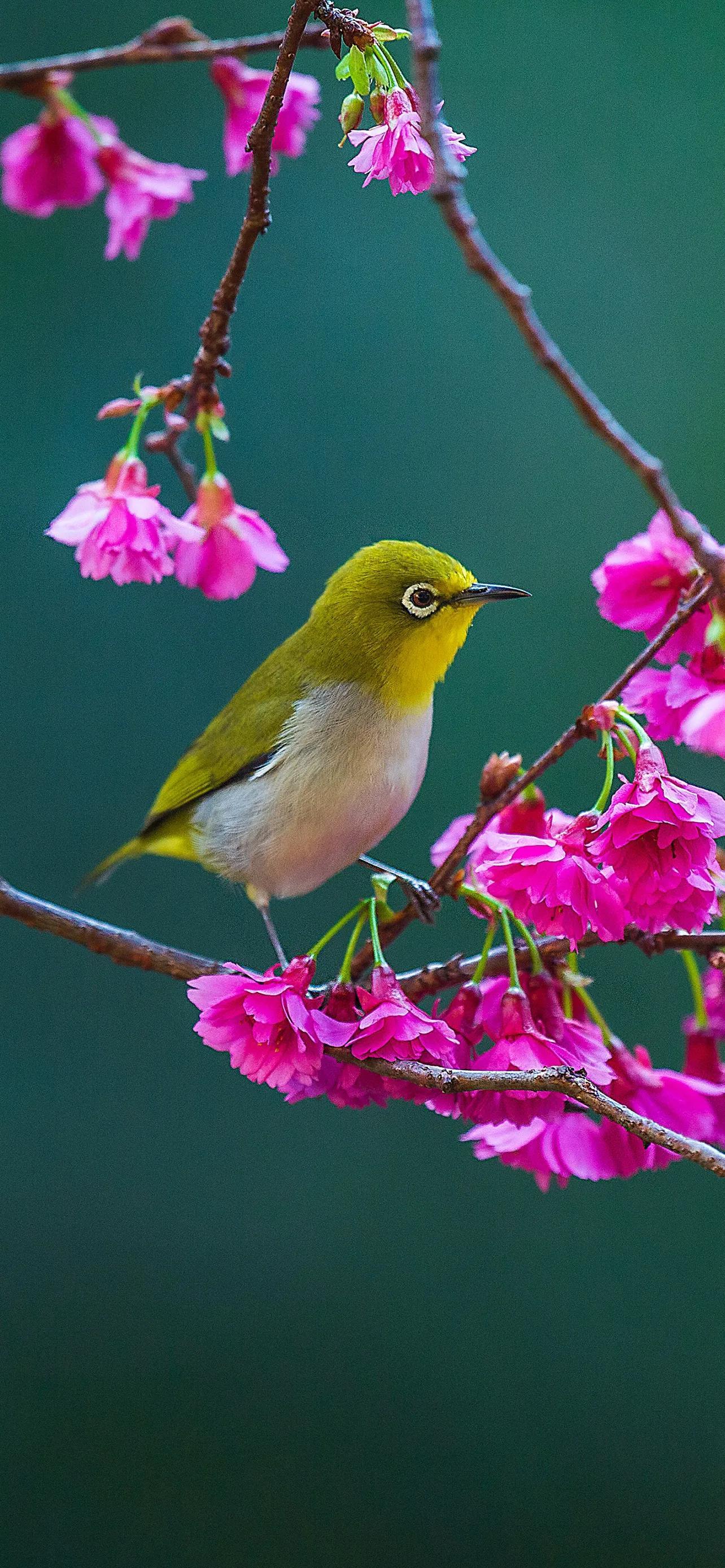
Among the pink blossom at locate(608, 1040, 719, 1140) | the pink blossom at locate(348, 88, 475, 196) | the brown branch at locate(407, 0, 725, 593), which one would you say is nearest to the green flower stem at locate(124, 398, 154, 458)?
the pink blossom at locate(348, 88, 475, 196)

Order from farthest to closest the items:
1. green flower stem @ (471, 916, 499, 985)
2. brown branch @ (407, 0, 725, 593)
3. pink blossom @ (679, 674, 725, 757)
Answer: green flower stem @ (471, 916, 499, 985), pink blossom @ (679, 674, 725, 757), brown branch @ (407, 0, 725, 593)

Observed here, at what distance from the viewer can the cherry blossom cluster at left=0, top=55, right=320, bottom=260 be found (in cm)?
103

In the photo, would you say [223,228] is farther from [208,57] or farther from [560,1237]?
[560,1237]

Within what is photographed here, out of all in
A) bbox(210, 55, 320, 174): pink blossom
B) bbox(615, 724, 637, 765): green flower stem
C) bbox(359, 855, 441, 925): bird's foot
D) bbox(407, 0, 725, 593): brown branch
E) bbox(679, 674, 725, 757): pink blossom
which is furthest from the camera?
bbox(210, 55, 320, 174): pink blossom

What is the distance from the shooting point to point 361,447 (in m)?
2.26

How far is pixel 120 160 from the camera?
1.04 metres

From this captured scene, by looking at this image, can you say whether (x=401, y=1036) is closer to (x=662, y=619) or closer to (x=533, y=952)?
(x=533, y=952)

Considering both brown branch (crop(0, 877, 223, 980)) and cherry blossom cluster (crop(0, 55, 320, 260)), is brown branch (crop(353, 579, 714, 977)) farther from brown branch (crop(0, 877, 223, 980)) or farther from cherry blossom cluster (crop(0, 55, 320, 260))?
cherry blossom cluster (crop(0, 55, 320, 260))

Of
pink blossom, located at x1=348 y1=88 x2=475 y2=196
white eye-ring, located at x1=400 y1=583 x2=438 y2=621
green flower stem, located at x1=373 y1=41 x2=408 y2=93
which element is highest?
green flower stem, located at x1=373 y1=41 x2=408 y2=93

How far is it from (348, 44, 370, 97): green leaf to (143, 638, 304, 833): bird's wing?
56 cm

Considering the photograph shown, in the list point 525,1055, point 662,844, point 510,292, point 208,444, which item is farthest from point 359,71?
point 525,1055

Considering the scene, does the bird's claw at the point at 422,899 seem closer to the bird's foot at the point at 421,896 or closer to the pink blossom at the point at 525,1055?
the bird's foot at the point at 421,896

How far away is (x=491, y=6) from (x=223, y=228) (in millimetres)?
664

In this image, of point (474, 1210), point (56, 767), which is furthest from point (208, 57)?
point (474, 1210)
